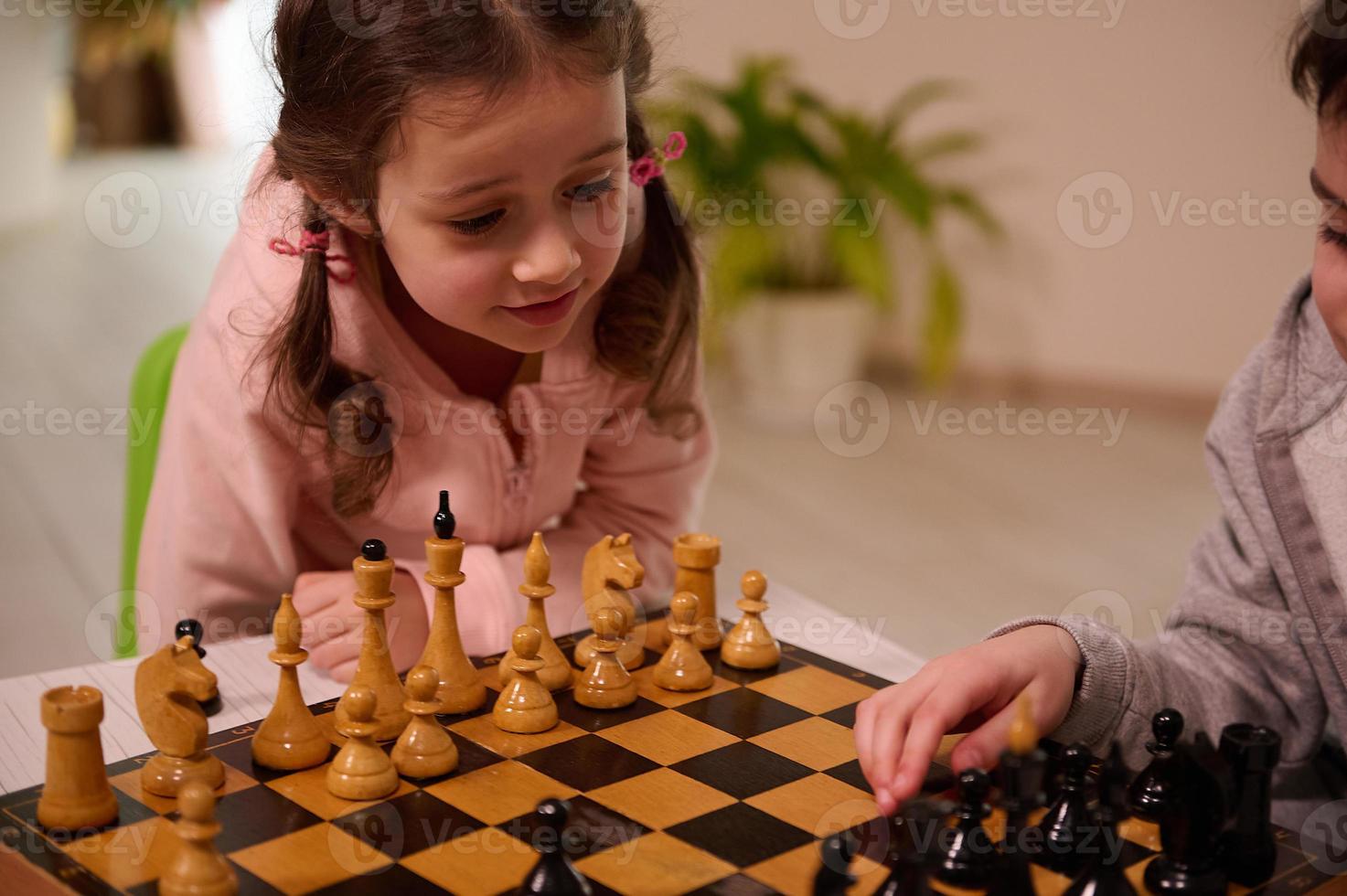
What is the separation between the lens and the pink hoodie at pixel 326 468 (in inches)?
56.4

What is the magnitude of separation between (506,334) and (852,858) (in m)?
Result: 0.66

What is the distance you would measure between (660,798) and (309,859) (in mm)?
235

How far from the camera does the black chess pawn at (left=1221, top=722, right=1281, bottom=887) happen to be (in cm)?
86

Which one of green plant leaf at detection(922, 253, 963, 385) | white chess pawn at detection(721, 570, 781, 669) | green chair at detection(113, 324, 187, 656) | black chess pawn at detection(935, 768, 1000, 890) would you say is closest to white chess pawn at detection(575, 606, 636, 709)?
white chess pawn at detection(721, 570, 781, 669)

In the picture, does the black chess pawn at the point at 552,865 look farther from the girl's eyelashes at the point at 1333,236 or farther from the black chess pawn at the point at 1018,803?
the girl's eyelashes at the point at 1333,236

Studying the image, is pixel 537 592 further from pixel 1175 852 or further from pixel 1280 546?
pixel 1280 546

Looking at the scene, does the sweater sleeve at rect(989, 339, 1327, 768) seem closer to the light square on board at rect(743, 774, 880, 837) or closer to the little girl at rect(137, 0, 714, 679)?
the light square on board at rect(743, 774, 880, 837)

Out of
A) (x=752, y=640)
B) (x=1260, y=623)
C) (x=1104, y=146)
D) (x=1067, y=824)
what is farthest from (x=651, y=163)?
(x=1104, y=146)

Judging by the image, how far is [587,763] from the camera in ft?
3.36

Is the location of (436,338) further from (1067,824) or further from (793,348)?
(793,348)

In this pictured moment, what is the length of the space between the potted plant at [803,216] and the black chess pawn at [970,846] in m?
3.29

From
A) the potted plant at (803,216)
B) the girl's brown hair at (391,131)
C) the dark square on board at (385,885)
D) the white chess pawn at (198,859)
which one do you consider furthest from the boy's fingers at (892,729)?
the potted plant at (803,216)

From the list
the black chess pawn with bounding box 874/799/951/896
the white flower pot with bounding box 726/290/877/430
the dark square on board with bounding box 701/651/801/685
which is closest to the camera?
the black chess pawn with bounding box 874/799/951/896

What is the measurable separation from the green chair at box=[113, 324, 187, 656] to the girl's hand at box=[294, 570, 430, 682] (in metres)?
0.37
